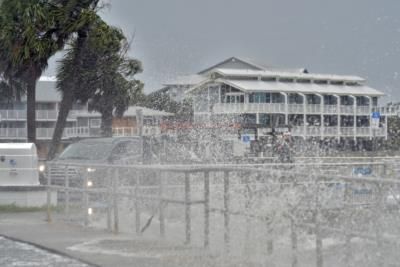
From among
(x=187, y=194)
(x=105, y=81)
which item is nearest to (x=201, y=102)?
(x=105, y=81)

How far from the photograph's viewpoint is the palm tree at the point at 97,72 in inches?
1128

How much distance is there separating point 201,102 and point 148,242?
27748 millimetres

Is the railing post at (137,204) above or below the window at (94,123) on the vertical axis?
below

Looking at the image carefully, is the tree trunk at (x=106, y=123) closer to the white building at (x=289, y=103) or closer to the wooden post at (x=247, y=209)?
the white building at (x=289, y=103)

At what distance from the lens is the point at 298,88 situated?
35.3m

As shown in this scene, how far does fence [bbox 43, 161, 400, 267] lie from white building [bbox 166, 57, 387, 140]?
74.4 feet

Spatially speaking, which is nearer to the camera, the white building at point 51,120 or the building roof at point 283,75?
the building roof at point 283,75

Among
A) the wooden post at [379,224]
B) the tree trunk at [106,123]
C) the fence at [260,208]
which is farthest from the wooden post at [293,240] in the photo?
the tree trunk at [106,123]

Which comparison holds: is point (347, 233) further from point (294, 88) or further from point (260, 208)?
point (294, 88)

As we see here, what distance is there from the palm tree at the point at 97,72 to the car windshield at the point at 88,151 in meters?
8.24

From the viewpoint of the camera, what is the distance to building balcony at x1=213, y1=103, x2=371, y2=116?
1375 inches

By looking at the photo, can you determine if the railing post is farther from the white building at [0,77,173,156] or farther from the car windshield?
the white building at [0,77,173,156]

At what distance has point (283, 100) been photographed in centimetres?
3678

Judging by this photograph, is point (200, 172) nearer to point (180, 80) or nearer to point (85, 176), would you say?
point (85, 176)
